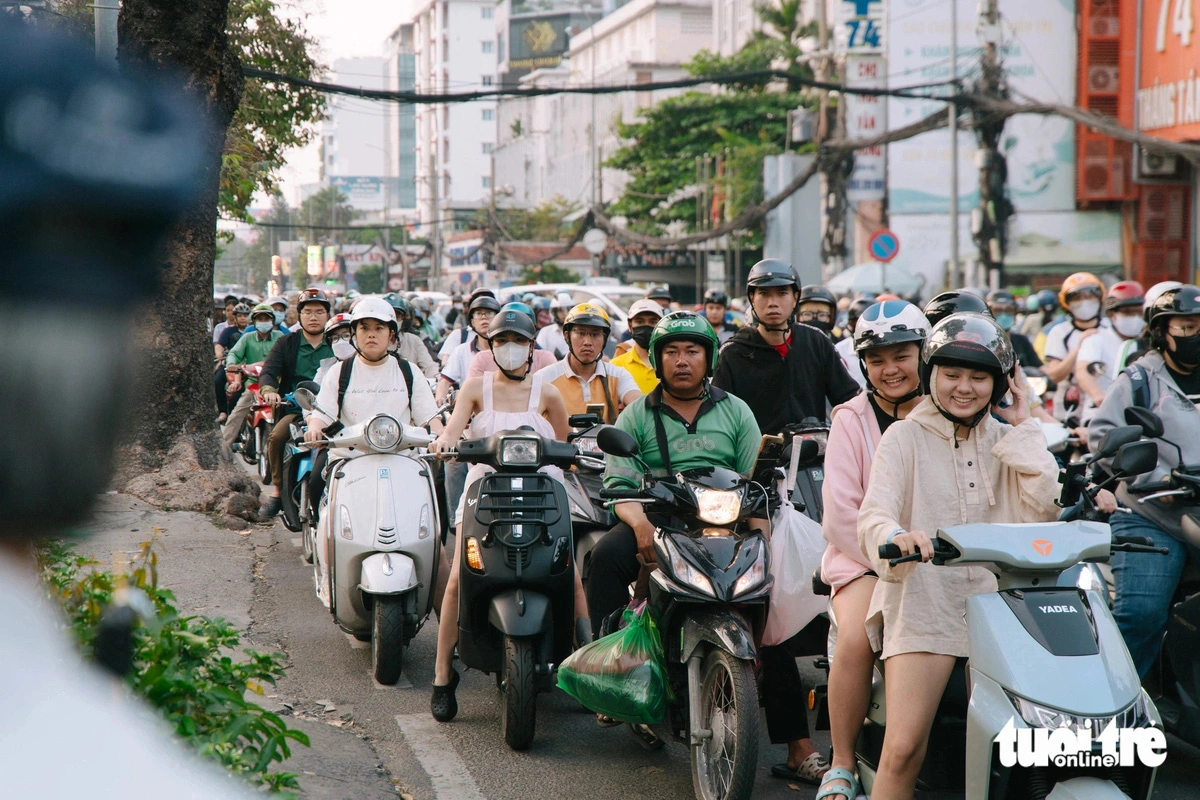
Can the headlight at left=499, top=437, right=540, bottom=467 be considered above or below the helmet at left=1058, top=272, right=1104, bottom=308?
below

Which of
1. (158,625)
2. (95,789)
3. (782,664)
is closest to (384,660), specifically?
(782,664)

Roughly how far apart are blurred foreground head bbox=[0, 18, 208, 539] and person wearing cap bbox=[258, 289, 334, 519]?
29.4 ft

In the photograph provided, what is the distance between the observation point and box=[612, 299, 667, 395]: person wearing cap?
886 centimetres

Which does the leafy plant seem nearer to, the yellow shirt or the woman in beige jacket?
the woman in beige jacket

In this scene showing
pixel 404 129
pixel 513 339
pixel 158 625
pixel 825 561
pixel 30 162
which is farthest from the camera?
pixel 404 129

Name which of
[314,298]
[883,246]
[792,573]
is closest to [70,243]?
[792,573]

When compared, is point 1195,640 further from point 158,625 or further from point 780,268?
point 158,625

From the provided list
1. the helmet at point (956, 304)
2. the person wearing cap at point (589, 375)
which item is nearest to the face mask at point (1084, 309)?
the person wearing cap at point (589, 375)

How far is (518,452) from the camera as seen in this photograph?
5.55 metres

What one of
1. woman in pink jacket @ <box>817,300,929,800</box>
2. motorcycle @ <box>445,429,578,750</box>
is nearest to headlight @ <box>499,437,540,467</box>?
motorcycle @ <box>445,429,578,750</box>

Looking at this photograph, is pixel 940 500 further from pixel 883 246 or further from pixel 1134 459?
pixel 883 246

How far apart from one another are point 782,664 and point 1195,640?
147cm

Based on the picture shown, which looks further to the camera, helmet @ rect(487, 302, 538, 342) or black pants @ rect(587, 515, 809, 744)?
helmet @ rect(487, 302, 538, 342)

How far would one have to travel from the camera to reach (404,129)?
519 ft
